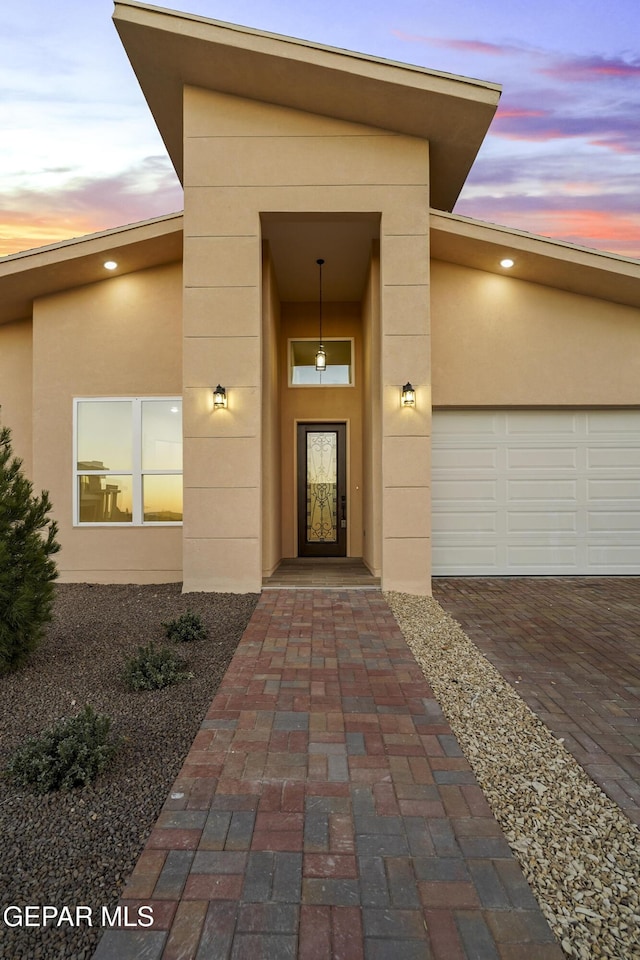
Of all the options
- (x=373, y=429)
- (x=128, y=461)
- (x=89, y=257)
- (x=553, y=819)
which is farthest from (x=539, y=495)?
(x=89, y=257)

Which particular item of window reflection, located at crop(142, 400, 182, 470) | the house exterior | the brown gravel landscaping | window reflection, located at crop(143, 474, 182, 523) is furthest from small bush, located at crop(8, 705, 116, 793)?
window reflection, located at crop(142, 400, 182, 470)

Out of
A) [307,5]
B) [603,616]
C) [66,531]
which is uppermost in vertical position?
[307,5]

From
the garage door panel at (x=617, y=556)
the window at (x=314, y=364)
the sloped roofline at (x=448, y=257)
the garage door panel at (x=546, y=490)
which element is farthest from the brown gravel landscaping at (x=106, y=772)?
the garage door panel at (x=617, y=556)

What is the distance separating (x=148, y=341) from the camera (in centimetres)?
699

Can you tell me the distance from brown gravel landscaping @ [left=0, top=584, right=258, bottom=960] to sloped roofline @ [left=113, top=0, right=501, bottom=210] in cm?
573

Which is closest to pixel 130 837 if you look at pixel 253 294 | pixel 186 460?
pixel 186 460

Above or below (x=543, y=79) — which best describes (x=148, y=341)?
below

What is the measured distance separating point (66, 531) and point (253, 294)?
4.12 metres

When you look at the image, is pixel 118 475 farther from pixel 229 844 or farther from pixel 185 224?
pixel 229 844

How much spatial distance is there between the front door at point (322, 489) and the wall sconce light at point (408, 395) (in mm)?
2815

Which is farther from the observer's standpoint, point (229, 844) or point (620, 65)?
point (620, 65)

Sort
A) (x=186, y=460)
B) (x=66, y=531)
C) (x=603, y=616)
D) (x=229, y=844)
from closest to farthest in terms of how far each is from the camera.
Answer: (x=229, y=844), (x=603, y=616), (x=186, y=460), (x=66, y=531)

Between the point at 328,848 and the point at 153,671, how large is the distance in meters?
1.89

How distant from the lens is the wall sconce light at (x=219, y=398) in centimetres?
587
